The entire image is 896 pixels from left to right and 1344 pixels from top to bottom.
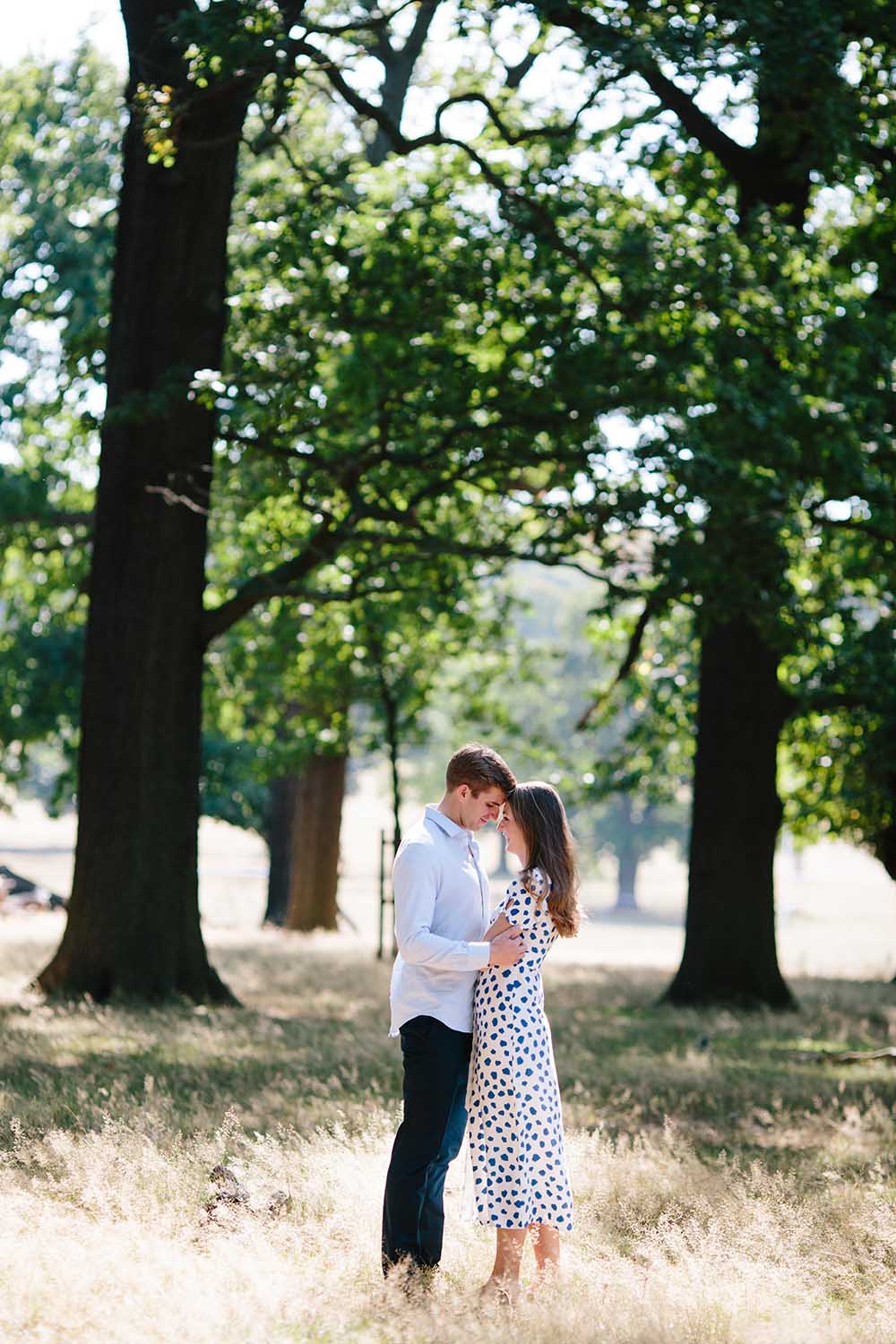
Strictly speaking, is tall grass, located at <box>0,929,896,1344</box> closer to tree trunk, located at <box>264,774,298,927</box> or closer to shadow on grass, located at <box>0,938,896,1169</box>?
shadow on grass, located at <box>0,938,896,1169</box>

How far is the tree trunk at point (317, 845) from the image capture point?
82.9 feet

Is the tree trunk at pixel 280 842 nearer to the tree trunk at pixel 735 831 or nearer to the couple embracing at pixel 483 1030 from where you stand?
the tree trunk at pixel 735 831

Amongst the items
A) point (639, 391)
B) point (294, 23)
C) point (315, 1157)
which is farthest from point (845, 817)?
point (315, 1157)

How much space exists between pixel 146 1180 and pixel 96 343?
11065 millimetres

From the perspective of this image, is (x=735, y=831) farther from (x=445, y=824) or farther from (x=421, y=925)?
(x=421, y=925)

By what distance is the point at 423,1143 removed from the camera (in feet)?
17.7

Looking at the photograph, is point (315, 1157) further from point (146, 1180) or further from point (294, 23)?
point (294, 23)

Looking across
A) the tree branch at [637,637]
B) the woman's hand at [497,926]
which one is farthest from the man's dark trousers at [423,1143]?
the tree branch at [637,637]

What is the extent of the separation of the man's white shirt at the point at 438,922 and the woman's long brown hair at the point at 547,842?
0.67ft

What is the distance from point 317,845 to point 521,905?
1999cm

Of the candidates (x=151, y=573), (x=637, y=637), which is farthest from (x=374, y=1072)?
(x=637, y=637)

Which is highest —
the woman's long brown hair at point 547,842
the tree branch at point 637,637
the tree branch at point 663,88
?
the tree branch at point 663,88

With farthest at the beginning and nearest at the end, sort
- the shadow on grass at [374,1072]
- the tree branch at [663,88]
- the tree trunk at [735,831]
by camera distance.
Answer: the tree trunk at [735,831] → the tree branch at [663,88] → the shadow on grass at [374,1072]

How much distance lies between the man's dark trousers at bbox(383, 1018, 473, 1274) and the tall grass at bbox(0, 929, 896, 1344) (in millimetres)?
188
